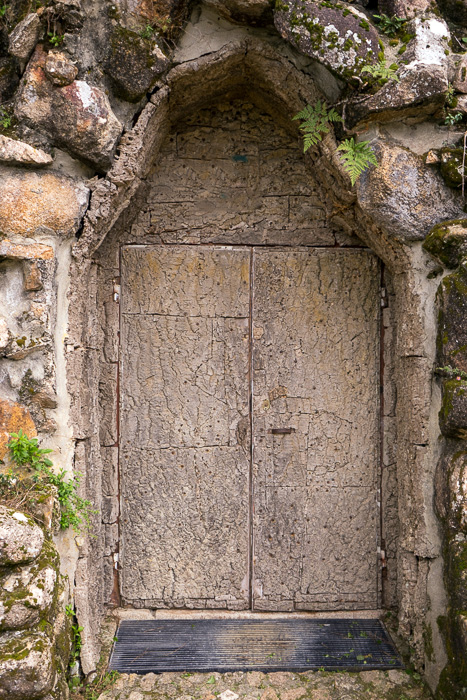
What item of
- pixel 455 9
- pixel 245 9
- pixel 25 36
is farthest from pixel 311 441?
pixel 25 36

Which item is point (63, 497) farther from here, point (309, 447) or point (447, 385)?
point (447, 385)

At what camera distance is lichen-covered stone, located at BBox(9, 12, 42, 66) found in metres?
2.39

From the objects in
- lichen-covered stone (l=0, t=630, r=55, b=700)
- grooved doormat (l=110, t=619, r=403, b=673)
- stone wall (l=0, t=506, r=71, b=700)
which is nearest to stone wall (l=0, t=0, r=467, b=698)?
grooved doormat (l=110, t=619, r=403, b=673)

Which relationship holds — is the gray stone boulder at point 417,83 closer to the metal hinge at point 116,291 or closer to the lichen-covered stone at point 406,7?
the lichen-covered stone at point 406,7

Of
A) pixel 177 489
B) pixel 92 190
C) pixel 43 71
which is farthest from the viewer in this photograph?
pixel 177 489

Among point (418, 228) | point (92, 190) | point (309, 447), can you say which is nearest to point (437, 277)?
point (418, 228)

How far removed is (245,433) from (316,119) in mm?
1826

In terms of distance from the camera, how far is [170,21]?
254cm

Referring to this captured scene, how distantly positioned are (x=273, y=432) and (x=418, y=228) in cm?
144

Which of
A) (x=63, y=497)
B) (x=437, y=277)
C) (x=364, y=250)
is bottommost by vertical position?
(x=63, y=497)

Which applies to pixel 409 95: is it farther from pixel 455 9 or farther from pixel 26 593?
pixel 26 593

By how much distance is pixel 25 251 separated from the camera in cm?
246

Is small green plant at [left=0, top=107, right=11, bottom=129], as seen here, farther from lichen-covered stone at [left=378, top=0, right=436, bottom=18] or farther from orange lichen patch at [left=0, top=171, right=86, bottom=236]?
lichen-covered stone at [left=378, top=0, right=436, bottom=18]

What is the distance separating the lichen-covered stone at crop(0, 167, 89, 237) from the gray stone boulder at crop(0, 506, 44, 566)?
1.31 metres
